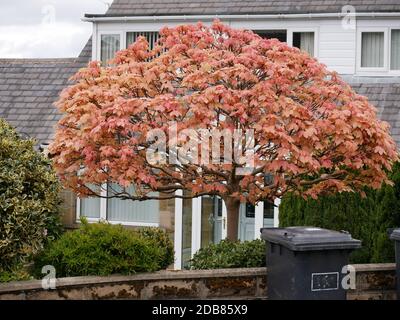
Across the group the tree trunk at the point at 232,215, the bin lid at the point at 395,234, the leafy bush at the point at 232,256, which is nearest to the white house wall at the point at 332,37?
the tree trunk at the point at 232,215

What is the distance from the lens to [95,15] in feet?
63.4

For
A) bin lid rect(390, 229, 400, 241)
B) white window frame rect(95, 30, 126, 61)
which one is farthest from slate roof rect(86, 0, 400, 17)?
bin lid rect(390, 229, 400, 241)

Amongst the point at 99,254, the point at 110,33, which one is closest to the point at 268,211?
the point at 110,33

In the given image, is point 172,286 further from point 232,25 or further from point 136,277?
point 232,25

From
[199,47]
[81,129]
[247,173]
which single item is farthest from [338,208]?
[81,129]

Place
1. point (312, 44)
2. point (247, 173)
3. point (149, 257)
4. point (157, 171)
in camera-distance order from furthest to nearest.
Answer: point (312, 44), point (157, 171), point (247, 173), point (149, 257)

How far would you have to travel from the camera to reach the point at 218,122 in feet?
33.5

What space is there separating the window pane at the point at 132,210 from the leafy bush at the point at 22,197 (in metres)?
8.26

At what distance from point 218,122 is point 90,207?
9041 millimetres

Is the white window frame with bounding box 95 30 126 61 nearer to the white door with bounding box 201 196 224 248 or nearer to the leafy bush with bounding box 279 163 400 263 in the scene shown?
the white door with bounding box 201 196 224 248

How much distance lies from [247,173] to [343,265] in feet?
6.01

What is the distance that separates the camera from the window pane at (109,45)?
19422 mm
